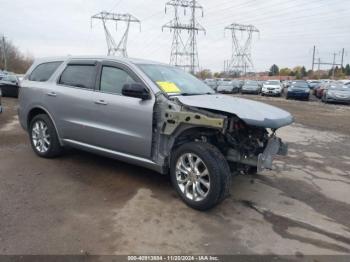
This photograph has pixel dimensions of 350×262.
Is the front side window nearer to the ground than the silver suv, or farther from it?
farther from it

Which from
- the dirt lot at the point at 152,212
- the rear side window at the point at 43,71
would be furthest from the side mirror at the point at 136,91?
the rear side window at the point at 43,71

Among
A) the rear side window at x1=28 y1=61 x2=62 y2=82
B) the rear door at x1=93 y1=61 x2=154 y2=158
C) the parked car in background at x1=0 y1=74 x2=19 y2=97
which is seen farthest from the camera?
the parked car in background at x1=0 y1=74 x2=19 y2=97

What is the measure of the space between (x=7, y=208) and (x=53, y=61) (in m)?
2.90

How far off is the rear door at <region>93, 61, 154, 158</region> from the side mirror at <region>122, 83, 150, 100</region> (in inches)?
3.2

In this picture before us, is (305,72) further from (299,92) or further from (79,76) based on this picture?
(79,76)

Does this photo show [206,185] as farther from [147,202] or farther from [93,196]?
[93,196]

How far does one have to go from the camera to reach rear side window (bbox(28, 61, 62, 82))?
588 centimetres

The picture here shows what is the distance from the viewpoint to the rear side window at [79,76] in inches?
204

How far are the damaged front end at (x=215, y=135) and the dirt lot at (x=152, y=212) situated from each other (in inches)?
23.7

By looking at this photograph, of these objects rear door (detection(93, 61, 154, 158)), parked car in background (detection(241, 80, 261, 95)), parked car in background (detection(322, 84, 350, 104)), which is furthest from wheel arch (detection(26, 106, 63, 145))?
parked car in background (detection(241, 80, 261, 95))

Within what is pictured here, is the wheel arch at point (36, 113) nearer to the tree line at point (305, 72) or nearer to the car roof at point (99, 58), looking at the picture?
the car roof at point (99, 58)

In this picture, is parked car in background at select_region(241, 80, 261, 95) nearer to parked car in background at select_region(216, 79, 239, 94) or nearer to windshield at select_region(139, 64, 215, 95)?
parked car in background at select_region(216, 79, 239, 94)

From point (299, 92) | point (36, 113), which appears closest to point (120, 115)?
point (36, 113)

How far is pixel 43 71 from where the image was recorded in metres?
6.06
